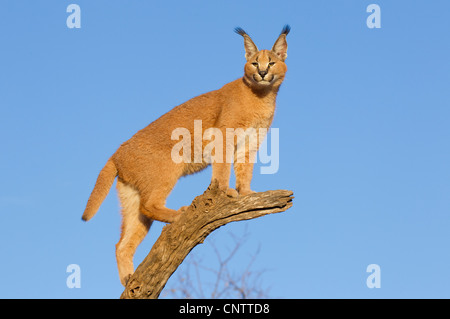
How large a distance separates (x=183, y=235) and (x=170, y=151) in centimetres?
171

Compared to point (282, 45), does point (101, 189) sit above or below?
below

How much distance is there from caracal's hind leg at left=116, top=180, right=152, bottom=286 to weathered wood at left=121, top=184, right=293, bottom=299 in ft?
4.22

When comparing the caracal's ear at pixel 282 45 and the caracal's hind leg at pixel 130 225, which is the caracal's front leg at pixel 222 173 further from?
the caracal's ear at pixel 282 45

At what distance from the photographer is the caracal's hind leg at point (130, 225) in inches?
316

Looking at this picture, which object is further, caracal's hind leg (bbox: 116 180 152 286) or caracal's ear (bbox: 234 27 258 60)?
caracal's ear (bbox: 234 27 258 60)

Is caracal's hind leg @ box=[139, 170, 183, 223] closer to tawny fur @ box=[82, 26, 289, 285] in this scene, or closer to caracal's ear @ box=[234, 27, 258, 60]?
tawny fur @ box=[82, 26, 289, 285]

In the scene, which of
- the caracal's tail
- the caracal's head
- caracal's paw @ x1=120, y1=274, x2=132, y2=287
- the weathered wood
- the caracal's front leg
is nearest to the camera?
the weathered wood

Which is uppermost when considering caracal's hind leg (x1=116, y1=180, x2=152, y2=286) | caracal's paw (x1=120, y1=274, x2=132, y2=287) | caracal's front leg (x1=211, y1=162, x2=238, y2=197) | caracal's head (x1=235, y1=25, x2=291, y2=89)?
caracal's head (x1=235, y1=25, x2=291, y2=89)

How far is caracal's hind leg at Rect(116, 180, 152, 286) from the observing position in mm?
8023

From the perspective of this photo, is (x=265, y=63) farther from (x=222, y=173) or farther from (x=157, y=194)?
(x=157, y=194)

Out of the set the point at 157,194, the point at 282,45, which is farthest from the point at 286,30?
the point at 157,194

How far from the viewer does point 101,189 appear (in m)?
7.87

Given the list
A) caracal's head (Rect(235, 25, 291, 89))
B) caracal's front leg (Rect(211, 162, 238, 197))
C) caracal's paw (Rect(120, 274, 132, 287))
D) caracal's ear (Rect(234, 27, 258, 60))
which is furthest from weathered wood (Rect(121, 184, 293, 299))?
caracal's ear (Rect(234, 27, 258, 60))

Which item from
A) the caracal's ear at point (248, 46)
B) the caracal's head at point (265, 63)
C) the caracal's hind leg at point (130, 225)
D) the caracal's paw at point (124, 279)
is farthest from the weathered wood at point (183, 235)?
the caracal's ear at point (248, 46)
